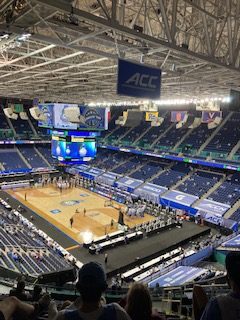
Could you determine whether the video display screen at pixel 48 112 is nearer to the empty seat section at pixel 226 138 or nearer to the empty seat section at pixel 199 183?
the empty seat section at pixel 199 183

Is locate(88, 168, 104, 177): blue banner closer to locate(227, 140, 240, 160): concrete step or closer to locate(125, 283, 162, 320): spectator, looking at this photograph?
locate(227, 140, 240, 160): concrete step

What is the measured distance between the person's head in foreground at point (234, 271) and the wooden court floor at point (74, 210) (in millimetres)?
17769

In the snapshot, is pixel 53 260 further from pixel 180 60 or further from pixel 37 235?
pixel 180 60

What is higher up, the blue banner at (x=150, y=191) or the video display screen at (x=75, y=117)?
the video display screen at (x=75, y=117)

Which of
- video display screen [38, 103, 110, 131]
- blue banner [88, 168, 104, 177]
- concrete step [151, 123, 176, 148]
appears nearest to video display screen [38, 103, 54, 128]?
video display screen [38, 103, 110, 131]

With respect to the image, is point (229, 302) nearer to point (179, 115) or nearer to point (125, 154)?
point (179, 115)

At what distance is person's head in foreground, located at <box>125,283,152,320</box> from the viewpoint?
7.81 ft

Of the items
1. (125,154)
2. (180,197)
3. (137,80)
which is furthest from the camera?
(125,154)

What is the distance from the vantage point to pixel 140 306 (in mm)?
2410

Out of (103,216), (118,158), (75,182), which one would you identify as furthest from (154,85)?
(118,158)

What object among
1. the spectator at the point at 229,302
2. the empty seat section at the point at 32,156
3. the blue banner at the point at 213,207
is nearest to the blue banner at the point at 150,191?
the blue banner at the point at 213,207

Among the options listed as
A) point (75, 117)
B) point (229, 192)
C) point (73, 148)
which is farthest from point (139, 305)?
point (229, 192)

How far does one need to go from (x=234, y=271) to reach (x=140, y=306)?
2.72ft

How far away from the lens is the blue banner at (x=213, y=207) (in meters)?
23.5
